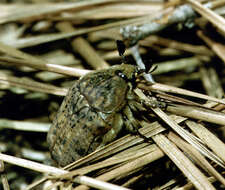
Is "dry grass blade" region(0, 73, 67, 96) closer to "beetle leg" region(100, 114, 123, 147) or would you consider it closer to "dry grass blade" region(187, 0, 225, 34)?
"beetle leg" region(100, 114, 123, 147)

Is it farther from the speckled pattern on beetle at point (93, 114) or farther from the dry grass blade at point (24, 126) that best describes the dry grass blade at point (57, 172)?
the dry grass blade at point (24, 126)

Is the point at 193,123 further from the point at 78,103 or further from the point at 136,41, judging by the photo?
the point at 136,41

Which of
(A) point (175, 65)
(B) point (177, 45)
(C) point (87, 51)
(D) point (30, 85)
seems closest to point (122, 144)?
(D) point (30, 85)

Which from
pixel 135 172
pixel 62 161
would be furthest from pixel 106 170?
pixel 62 161

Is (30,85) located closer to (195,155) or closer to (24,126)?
(24,126)

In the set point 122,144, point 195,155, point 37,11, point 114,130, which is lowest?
point 195,155

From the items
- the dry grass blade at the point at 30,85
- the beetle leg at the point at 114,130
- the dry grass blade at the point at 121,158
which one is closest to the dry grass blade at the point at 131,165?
the dry grass blade at the point at 121,158

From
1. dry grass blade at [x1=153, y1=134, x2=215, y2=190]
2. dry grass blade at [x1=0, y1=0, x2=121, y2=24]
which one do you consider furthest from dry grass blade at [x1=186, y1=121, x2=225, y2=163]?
dry grass blade at [x1=0, y1=0, x2=121, y2=24]
